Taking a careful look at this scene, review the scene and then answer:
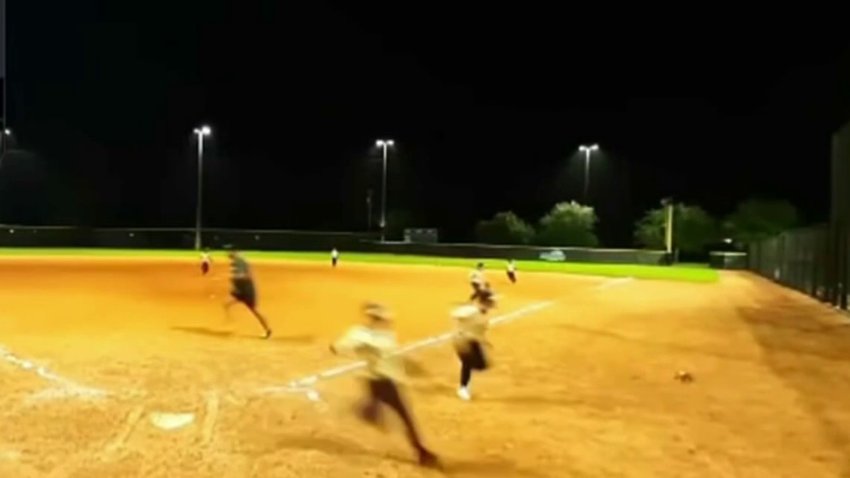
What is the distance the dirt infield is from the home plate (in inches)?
2.1

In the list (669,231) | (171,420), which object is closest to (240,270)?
(171,420)

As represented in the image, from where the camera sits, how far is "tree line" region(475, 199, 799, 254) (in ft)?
277

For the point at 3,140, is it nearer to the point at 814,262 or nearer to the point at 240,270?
the point at 240,270

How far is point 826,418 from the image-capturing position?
13.7 m

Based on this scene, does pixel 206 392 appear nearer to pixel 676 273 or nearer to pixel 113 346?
pixel 113 346

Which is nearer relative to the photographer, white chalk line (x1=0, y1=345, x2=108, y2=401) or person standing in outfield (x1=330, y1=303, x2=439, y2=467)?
person standing in outfield (x1=330, y1=303, x2=439, y2=467)

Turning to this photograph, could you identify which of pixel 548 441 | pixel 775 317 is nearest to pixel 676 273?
pixel 775 317

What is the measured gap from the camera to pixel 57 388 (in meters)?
13.9

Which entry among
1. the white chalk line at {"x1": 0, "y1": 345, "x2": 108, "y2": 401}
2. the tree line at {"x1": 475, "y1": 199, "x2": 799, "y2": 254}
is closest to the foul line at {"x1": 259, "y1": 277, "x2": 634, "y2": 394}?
the white chalk line at {"x1": 0, "y1": 345, "x2": 108, "y2": 401}

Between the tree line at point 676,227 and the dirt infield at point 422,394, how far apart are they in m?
54.6

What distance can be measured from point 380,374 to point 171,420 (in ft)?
10.2

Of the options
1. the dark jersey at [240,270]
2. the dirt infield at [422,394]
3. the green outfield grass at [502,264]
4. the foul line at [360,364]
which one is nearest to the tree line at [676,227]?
the green outfield grass at [502,264]

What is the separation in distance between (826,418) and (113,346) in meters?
12.0

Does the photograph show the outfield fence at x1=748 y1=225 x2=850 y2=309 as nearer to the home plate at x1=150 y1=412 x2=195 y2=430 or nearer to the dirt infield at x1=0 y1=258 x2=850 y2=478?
the dirt infield at x1=0 y1=258 x2=850 y2=478
